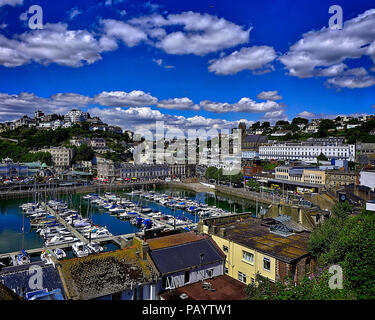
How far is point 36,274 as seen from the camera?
9344 millimetres

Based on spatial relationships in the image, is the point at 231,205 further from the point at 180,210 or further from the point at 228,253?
the point at 228,253

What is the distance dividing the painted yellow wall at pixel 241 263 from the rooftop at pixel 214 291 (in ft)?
1.84

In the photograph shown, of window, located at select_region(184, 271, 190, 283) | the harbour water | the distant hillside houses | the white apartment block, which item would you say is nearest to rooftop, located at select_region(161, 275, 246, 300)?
window, located at select_region(184, 271, 190, 283)

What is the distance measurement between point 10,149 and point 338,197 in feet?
257

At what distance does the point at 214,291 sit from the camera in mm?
9633

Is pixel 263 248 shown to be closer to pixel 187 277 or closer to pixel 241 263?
pixel 241 263

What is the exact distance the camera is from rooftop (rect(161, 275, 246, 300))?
9.16 m

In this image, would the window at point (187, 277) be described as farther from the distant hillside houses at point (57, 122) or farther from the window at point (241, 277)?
the distant hillside houses at point (57, 122)

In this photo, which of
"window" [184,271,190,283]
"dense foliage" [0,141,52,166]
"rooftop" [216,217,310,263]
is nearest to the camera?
"window" [184,271,190,283]

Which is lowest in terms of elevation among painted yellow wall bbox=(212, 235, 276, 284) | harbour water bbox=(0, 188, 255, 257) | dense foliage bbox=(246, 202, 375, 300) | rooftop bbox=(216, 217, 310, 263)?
harbour water bbox=(0, 188, 255, 257)

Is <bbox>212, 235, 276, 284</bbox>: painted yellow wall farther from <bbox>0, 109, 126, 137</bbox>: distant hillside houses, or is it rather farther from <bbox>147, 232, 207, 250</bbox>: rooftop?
<bbox>0, 109, 126, 137</bbox>: distant hillside houses

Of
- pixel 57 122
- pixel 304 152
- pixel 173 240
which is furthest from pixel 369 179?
pixel 57 122

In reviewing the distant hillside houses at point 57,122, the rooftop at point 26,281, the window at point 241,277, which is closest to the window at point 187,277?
the window at point 241,277

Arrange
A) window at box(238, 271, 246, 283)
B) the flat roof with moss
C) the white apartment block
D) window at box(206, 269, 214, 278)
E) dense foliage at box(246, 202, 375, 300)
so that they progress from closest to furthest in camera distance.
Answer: dense foliage at box(246, 202, 375, 300) → the flat roof with moss → window at box(206, 269, 214, 278) → window at box(238, 271, 246, 283) → the white apartment block
